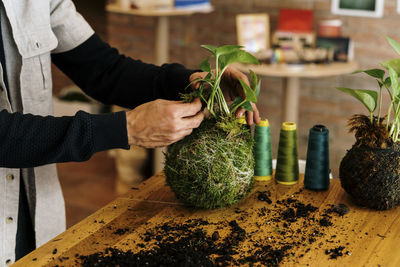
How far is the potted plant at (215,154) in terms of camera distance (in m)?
1.39

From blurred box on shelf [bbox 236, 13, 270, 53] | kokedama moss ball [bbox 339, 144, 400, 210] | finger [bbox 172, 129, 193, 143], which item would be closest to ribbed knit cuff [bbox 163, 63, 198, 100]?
finger [bbox 172, 129, 193, 143]

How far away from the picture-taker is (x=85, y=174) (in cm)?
412

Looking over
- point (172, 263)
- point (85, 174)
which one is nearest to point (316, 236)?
point (172, 263)

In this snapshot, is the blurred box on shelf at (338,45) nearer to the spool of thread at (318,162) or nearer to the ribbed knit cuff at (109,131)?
the spool of thread at (318,162)

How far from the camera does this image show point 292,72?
322 cm

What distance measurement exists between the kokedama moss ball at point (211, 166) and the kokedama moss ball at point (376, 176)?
11.5 inches

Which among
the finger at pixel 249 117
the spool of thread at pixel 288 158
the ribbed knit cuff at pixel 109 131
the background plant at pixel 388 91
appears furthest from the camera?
the spool of thread at pixel 288 158

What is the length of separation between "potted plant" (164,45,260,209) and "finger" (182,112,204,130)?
0.03 m

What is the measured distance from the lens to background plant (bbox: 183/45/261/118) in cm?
137

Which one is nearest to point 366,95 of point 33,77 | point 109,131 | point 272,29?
point 109,131

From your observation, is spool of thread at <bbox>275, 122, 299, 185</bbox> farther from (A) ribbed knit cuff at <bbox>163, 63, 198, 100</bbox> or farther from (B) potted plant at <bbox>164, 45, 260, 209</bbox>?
(A) ribbed knit cuff at <bbox>163, 63, 198, 100</bbox>

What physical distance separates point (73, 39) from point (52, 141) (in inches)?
20.0

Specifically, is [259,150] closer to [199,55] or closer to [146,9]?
[146,9]

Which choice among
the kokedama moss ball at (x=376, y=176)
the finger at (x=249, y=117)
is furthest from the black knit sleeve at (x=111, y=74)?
the kokedama moss ball at (x=376, y=176)
